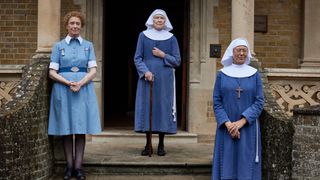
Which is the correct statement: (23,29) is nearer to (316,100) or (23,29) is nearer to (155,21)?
(155,21)

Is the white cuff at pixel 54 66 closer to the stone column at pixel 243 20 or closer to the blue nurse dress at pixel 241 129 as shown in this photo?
the blue nurse dress at pixel 241 129

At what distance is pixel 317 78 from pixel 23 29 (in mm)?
5270

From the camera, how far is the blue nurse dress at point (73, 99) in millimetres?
6332

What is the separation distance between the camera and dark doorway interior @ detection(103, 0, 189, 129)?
11930 millimetres

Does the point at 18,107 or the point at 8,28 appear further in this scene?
the point at 8,28

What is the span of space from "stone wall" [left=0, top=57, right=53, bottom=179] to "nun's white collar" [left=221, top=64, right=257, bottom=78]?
2308 mm

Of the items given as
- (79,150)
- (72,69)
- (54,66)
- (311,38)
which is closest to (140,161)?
(79,150)

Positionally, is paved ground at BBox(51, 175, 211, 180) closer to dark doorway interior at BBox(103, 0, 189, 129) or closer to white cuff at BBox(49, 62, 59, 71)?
white cuff at BBox(49, 62, 59, 71)

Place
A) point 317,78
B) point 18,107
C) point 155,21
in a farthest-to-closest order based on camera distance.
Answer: point 317,78
point 155,21
point 18,107

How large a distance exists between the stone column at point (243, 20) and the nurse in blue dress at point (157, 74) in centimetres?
125

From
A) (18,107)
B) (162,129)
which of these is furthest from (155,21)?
(18,107)

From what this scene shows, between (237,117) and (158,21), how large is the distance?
Result: 1998mm

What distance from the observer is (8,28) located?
31.9 feet

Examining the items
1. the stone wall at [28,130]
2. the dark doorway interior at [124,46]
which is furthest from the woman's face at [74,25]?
the dark doorway interior at [124,46]
